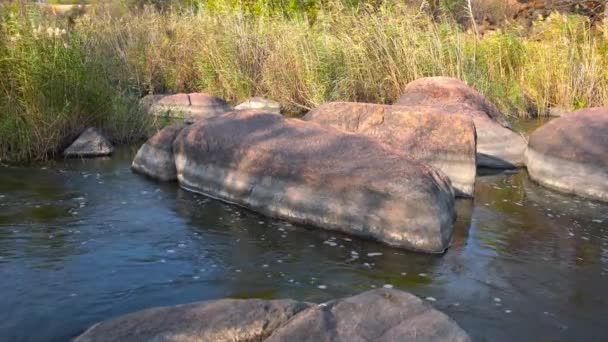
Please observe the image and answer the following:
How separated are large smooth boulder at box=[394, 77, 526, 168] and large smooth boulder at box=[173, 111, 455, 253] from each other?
1.99 metres

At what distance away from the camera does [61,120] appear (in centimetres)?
Answer: 786

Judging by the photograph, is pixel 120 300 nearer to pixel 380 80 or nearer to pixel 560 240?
pixel 560 240

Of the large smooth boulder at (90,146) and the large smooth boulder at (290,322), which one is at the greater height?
the large smooth boulder at (90,146)

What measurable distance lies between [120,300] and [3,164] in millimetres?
4070

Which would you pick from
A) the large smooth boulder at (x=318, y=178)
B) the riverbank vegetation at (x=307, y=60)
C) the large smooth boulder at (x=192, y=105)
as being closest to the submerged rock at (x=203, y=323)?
the large smooth boulder at (x=318, y=178)

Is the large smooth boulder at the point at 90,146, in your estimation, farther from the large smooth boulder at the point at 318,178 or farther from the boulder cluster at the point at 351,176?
the large smooth boulder at the point at 318,178

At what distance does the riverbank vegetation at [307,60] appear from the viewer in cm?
878

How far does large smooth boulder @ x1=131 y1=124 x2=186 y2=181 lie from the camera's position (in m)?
7.06

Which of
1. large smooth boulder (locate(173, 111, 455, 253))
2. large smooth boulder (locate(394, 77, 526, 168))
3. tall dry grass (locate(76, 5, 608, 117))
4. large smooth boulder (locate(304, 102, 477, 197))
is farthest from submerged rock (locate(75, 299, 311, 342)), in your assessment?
tall dry grass (locate(76, 5, 608, 117))

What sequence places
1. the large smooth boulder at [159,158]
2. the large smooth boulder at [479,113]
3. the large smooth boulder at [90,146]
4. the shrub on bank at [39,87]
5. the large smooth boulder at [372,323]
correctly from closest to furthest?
the large smooth boulder at [372,323]
the large smooth boulder at [159,158]
the shrub on bank at [39,87]
the large smooth boulder at [90,146]
the large smooth boulder at [479,113]

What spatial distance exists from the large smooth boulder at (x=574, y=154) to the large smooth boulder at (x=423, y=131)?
3.52 ft

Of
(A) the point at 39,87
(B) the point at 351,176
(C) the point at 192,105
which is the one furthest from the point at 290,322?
(C) the point at 192,105

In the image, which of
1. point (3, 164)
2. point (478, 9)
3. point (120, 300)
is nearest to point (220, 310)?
point (120, 300)

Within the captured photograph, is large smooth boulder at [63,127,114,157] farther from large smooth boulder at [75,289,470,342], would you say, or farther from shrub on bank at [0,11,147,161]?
large smooth boulder at [75,289,470,342]
